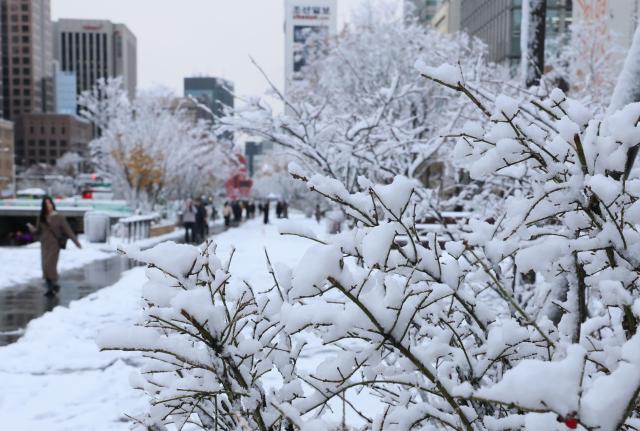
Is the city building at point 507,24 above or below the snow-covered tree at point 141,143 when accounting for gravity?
above

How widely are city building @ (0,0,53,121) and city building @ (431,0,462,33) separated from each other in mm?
128198

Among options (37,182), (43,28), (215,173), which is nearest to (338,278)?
(215,173)

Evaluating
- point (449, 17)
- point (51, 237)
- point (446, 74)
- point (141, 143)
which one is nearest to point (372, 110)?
point (51, 237)

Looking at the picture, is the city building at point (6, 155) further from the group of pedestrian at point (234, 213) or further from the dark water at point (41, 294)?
the dark water at point (41, 294)

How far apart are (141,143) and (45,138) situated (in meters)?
139

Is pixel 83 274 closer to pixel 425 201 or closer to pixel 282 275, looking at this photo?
pixel 425 201

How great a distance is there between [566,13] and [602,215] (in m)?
62.9

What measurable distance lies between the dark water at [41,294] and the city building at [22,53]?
175 meters

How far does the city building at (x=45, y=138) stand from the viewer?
16350cm

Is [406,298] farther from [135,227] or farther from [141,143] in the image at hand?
[141,143]

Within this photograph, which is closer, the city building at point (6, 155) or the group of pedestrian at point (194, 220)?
the group of pedestrian at point (194, 220)

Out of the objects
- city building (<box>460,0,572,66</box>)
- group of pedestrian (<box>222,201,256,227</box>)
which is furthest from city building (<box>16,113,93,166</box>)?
city building (<box>460,0,572,66</box>)

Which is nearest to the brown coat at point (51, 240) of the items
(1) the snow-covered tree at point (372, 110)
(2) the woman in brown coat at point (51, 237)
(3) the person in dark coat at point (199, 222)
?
(2) the woman in brown coat at point (51, 237)

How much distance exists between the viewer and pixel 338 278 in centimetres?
145
